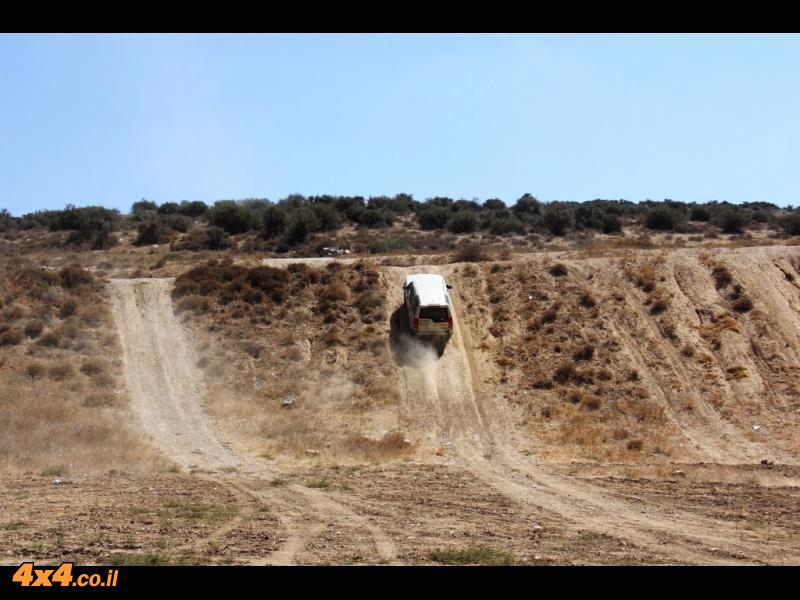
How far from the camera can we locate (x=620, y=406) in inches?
1093

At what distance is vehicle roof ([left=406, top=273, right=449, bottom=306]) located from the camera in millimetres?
30500

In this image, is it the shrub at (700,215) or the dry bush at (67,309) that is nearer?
the dry bush at (67,309)

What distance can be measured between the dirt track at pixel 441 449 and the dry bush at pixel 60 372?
7.16 ft

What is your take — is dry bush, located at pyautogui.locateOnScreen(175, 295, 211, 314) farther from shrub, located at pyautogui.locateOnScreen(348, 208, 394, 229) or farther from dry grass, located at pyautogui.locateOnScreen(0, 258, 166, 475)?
shrub, located at pyautogui.locateOnScreen(348, 208, 394, 229)

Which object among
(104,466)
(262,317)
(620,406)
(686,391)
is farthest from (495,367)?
(104,466)

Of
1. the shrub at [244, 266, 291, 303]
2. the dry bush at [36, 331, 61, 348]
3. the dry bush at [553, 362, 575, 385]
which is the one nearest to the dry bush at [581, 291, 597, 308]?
the dry bush at [553, 362, 575, 385]

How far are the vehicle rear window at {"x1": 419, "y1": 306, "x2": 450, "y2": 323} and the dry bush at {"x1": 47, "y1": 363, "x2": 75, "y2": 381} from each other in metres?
13.8

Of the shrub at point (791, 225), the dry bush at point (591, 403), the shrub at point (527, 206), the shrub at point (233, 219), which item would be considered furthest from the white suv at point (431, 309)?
the shrub at point (527, 206)

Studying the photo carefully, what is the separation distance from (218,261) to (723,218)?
3765 centimetres

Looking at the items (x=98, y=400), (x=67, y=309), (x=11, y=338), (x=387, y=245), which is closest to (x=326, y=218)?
(x=387, y=245)

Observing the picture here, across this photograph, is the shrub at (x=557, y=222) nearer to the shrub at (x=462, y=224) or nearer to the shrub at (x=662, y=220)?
the shrub at (x=462, y=224)

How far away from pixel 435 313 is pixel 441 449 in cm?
734

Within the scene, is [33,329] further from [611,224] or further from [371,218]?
[611,224]

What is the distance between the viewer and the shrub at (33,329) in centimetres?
3156
